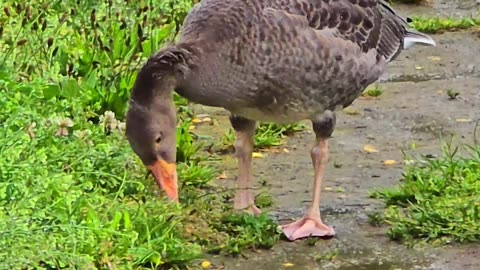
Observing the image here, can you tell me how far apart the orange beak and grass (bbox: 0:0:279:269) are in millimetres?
61

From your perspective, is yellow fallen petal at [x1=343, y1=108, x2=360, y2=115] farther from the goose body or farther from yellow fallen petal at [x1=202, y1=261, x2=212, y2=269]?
yellow fallen petal at [x1=202, y1=261, x2=212, y2=269]

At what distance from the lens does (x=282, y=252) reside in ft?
17.3

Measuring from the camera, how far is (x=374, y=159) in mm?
6520

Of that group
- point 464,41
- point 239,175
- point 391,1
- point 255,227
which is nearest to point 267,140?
point 239,175

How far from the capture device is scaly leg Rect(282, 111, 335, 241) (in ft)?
17.7

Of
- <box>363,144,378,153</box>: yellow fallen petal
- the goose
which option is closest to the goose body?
the goose

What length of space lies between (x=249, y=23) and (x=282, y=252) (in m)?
1.06

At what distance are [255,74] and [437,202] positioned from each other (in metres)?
1.14

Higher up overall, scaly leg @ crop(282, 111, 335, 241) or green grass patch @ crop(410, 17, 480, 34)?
scaly leg @ crop(282, 111, 335, 241)

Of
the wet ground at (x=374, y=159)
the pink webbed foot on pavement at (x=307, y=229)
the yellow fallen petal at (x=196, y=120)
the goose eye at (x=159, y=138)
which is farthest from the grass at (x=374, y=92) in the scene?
the goose eye at (x=159, y=138)

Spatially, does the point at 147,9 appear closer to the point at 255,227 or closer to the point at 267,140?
the point at 267,140

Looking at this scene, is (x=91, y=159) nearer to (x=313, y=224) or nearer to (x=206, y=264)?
(x=206, y=264)

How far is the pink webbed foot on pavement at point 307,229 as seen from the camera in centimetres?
540

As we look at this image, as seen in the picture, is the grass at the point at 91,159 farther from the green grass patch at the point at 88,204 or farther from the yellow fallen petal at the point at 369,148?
the yellow fallen petal at the point at 369,148
